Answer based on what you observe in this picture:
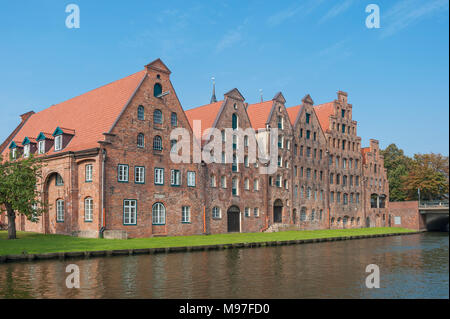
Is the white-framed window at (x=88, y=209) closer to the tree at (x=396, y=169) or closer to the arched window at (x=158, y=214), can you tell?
the arched window at (x=158, y=214)

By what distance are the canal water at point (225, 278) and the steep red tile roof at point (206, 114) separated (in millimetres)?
26341

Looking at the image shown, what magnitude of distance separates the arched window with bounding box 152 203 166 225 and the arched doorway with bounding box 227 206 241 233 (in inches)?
374

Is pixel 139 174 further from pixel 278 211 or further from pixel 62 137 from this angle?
pixel 278 211

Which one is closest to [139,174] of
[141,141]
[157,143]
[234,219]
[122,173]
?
[122,173]

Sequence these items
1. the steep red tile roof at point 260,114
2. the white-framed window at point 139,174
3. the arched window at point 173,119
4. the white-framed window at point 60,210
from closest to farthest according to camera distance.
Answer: the white-framed window at point 139,174 → the white-framed window at point 60,210 → the arched window at point 173,119 → the steep red tile roof at point 260,114

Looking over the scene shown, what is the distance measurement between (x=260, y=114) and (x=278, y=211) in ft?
41.2

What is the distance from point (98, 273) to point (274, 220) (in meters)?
38.8

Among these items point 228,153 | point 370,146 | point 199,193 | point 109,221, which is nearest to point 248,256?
point 109,221

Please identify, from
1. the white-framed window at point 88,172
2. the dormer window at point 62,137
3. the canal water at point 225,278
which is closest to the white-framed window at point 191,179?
the white-framed window at point 88,172

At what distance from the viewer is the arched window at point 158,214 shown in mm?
42406

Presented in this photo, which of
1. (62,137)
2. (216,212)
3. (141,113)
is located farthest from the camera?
(216,212)

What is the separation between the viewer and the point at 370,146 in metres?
79.6

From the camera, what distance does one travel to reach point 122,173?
39.9 meters
